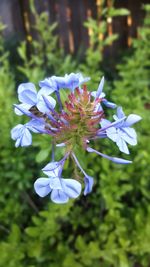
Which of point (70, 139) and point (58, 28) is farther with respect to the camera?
point (58, 28)

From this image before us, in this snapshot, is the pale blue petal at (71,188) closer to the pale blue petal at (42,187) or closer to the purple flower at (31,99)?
the pale blue petal at (42,187)

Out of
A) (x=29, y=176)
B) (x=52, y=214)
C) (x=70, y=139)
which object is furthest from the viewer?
(x=29, y=176)

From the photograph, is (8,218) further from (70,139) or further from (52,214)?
(70,139)

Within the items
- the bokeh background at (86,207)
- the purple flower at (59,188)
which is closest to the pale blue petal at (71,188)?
the purple flower at (59,188)

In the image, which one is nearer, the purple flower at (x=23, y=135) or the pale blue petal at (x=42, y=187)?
the pale blue petal at (x=42, y=187)

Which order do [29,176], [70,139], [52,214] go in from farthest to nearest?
[29,176], [52,214], [70,139]

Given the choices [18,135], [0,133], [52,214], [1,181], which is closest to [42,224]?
Result: [52,214]

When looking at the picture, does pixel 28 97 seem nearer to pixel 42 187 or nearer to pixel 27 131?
pixel 27 131

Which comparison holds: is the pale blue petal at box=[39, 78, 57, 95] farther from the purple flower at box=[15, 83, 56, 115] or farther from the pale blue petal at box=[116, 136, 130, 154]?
the pale blue petal at box=[116, 136, 130, 154]

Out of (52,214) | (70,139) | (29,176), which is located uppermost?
(70,139)

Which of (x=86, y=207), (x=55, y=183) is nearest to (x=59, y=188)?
(x=55, y=183)
